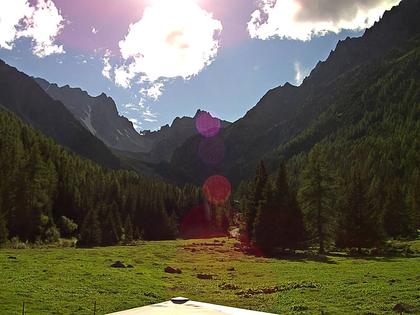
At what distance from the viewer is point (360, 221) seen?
66250 mm

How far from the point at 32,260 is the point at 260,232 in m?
36.2

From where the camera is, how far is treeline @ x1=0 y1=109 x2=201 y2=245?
86500 millimetres

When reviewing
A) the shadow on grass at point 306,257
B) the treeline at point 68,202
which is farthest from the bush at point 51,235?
the shadow on grass at point 306,257

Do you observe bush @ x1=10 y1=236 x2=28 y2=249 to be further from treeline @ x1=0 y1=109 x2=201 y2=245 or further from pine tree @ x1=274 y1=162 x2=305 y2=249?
pine tree @ x1=274 y1=162 x2=305 y2=249

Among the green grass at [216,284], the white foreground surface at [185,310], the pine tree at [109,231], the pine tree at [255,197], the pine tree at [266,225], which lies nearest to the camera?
the white foreground surface at [185,310]

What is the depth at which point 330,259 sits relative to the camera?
5794 centimetres

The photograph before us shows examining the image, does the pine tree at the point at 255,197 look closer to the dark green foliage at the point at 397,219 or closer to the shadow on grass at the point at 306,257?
the shadow on grass at the point at 306,257

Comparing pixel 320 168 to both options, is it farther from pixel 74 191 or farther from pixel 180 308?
pixel 74 191

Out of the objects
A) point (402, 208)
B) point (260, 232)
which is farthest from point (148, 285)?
point (402, 208)

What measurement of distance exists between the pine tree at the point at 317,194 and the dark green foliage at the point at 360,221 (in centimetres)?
296

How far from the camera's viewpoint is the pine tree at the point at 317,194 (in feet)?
222

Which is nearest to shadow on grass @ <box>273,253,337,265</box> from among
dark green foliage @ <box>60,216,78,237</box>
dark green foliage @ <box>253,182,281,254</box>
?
dark green foliage @ <box>253,182,281,254</box>

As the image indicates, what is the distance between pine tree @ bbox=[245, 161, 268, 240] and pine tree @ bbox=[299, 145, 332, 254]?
10.8 metres

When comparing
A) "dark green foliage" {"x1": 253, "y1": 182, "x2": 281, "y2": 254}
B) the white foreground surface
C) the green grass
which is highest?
"dark green foliage" {"x1": 253, "y1": 182, "x2": 281, "y2": 254}
